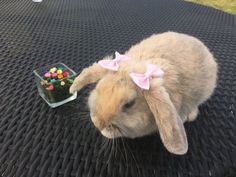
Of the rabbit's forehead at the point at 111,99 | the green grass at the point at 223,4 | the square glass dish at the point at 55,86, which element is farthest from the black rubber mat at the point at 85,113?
the green grass at the point at 223,4

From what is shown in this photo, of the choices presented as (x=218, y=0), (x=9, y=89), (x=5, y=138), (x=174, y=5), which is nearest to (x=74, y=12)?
(x=174, y=5)

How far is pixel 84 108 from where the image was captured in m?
A: 1.09

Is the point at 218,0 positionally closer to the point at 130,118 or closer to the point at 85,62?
the point at 85,62

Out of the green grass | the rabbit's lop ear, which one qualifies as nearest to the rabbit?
the rabbit's lop ear

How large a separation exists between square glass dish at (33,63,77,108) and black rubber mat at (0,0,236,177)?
26 millimetres

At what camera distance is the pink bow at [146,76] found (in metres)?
0.86

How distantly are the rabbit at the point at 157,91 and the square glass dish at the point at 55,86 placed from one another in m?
0.08

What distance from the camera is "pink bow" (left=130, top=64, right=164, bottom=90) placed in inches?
34.0

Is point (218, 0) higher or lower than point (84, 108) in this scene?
lower

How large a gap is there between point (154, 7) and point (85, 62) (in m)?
0.86

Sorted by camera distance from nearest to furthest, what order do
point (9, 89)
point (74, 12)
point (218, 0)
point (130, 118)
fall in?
1. point (130, 118)
2. point (9, 89)
3. point (74, 12)
4. point (218, 0)

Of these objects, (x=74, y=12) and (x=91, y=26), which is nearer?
(x=91, y=26)

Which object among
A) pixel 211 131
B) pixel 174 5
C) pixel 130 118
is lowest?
pixel 174 5

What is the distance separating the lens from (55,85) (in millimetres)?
1069
